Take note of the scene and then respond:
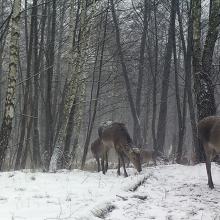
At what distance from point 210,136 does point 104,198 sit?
10.9 feet

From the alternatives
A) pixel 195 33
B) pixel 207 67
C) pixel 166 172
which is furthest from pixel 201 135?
pixel 195 33

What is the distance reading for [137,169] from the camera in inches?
532

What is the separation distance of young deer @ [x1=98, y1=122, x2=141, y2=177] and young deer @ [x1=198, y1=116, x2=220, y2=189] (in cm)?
339

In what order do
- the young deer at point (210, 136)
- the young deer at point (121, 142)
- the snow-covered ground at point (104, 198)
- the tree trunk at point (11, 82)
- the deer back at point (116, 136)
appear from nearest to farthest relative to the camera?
the snow-covered ground at point (104, 198) < the young deer at point (210, 136) < the tree trunk at point (11, 82) < the young deer at point (121, 142) < the deer back at point (116, 136)

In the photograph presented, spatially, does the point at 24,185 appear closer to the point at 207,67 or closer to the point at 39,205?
the point at 39,205

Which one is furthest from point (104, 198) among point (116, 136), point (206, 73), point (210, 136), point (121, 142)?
point (206, 73)

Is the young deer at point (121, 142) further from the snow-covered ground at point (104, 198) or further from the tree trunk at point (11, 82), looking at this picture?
the tree trunk at point (11, 82)

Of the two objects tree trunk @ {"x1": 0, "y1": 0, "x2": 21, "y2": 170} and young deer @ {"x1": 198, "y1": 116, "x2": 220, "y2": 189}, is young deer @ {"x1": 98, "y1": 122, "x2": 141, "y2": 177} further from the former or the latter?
young deer @ {"x1": 198, "y1": 116, "x2": 220, "y2": 189}

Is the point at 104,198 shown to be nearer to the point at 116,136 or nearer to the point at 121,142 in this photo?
the point at 121,142

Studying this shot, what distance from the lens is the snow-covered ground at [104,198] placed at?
690cm

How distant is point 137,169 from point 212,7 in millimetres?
5651

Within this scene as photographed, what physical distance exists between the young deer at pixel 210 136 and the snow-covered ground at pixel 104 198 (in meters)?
0.68

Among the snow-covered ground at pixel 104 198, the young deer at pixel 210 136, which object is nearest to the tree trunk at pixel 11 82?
the snow-covered ground at pixel 104 198

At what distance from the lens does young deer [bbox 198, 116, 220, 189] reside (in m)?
10.1
